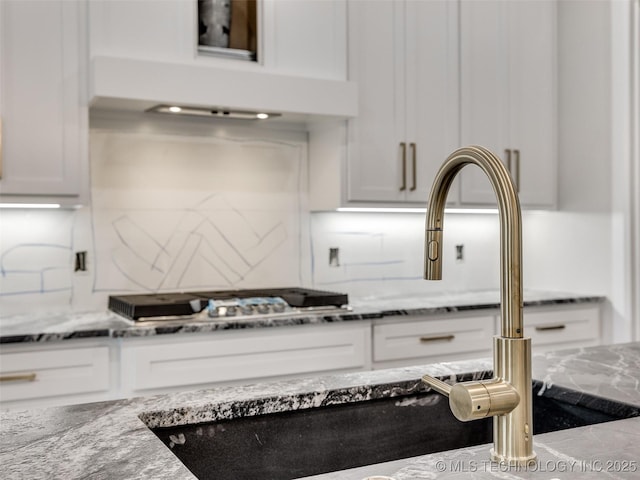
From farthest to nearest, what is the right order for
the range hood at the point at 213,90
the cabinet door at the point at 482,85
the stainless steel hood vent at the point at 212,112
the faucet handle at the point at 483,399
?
the cabinet door at the point at 482,85 → the stainless steel hood vent at the point at 212,112 → the range hood at the point at 213,90 → the faucet handle at the point at 483,399

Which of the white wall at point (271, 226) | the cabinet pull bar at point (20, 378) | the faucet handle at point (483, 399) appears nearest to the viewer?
→ the faucet handle at point (483, 399)

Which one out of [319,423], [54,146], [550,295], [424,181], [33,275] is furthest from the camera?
[550,295]

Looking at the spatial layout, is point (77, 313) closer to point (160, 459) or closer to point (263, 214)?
point (263, 214)

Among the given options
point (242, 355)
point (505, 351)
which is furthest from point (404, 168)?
point (505, 351)

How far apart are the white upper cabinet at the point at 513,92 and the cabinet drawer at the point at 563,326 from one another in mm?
585

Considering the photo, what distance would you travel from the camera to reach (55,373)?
7.55ft

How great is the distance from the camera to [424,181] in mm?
3229

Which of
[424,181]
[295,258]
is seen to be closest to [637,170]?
[424,181]

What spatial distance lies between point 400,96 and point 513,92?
69cm

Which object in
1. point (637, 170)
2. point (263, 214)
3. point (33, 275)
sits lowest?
point (33, 275)

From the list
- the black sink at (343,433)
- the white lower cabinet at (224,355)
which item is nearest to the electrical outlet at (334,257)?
the white lower cabinet at (224,355)

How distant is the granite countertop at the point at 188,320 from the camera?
2311mm

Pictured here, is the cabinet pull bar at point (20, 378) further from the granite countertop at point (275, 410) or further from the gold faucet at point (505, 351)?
the gold faucet at point (505, 351)

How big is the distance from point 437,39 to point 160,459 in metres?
2.82
